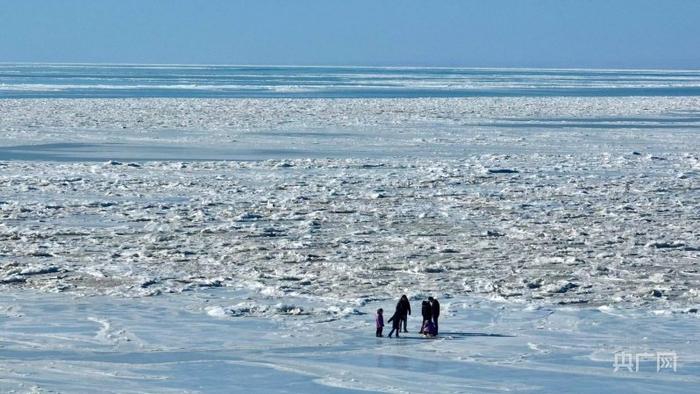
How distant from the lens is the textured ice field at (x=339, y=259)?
296 inches

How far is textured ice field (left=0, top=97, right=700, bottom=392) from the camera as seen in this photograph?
7516 mm

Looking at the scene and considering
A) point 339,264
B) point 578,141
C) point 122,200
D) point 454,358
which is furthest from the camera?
point 578,141

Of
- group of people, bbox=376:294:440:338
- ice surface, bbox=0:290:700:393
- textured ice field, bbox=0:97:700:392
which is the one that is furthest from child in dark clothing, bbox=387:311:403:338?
textured ice field, bbox=0:97:700:392

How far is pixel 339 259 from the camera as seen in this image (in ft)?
36.9

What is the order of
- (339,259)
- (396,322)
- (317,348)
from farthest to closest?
(339,259) < (396,322) < (317,348)

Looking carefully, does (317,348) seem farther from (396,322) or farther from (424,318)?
(424,318)

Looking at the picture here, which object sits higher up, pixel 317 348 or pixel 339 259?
pixel 339 259

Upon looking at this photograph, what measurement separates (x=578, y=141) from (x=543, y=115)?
32.2 ft

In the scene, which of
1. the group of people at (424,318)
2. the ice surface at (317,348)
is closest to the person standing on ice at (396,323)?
the group of people at (424,318)

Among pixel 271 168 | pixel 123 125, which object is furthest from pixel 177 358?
pixel 123 125

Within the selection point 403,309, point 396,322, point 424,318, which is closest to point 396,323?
point 396,322

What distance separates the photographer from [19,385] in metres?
6.76

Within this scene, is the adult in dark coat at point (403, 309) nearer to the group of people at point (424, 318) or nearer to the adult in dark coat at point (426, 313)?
the group of people at point (424, 318)

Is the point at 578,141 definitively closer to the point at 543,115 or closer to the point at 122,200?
the point at 543,115
